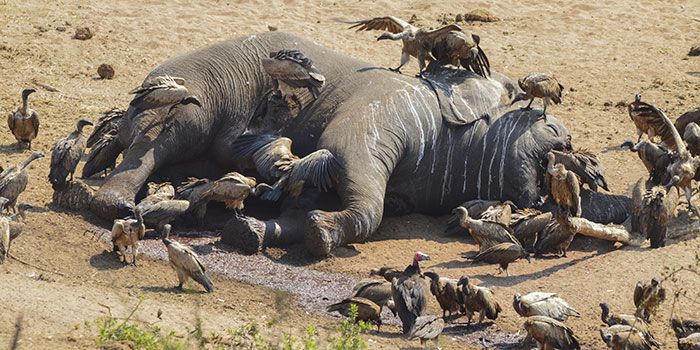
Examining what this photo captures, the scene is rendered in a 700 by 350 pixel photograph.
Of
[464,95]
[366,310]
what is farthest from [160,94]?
[366,310]

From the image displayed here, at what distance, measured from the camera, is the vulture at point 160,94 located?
1559 cm

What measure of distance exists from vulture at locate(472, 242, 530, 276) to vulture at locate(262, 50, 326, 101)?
2.62m

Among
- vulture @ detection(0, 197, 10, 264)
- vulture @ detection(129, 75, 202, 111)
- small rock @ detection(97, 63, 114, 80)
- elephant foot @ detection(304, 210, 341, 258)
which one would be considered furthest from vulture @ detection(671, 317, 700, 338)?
small rock @ detection(97, 63, 114, 80)

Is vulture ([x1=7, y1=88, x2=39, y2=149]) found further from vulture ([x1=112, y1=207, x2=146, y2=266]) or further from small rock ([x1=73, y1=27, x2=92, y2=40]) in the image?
small rock ([x1=73, y1=27, x2=92, y2=40])

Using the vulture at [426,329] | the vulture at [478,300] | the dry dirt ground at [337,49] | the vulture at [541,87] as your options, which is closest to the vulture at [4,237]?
the dry dirt ground at [337,49]

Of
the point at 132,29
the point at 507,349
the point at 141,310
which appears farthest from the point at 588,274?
the point at 132,29

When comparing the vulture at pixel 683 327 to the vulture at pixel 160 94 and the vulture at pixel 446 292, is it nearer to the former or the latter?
the vulture at pixel 446 292

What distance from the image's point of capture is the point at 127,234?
13898mm

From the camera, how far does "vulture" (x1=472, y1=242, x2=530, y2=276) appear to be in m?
14.5

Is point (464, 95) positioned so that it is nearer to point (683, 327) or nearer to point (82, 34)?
point (683, 327)

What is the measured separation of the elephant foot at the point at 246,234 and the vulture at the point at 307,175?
23.3 inches

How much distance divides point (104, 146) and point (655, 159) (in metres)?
5.58

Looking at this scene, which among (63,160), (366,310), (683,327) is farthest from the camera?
(63,160)

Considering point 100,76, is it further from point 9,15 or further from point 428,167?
point 428,167
